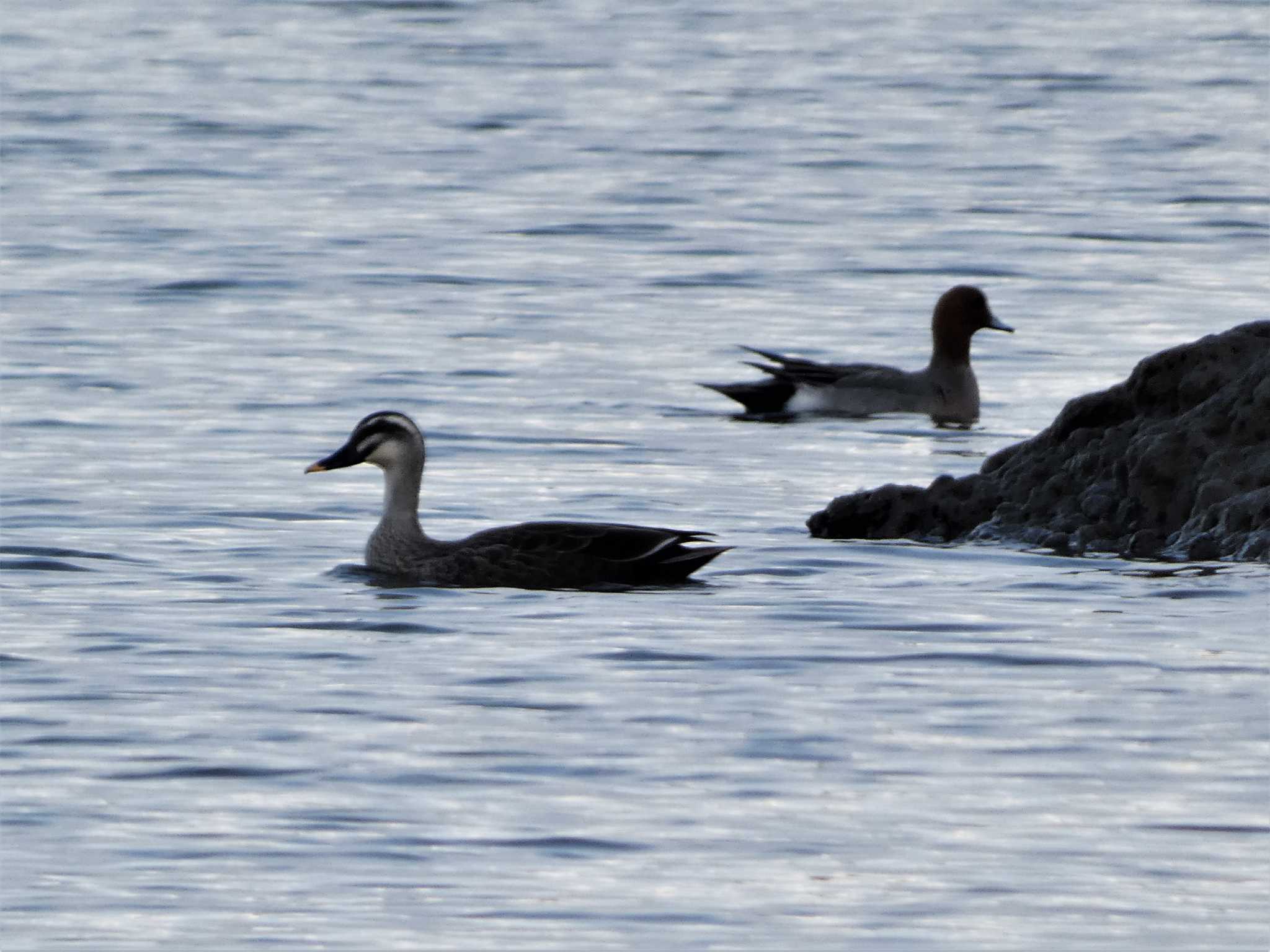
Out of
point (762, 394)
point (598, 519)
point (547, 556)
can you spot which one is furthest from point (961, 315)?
point (547, 556)

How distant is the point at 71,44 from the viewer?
44438mm

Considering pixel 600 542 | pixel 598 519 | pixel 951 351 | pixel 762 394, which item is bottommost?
pixel 598 519

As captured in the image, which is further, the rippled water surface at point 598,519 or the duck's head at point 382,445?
the duck's head at point 382,445

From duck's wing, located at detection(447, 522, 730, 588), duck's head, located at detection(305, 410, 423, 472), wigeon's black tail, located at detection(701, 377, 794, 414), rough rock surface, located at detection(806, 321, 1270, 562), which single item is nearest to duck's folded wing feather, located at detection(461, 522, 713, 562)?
duck's wing, located at detection(447, 522, 730, 588)

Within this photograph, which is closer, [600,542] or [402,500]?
[600,542]

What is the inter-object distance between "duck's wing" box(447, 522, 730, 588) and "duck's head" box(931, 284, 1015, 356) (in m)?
7.78

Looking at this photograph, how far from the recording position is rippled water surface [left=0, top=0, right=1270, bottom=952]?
8109 mm

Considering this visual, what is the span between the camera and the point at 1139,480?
42.7 feet

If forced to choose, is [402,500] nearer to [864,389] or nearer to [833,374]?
[833,374]

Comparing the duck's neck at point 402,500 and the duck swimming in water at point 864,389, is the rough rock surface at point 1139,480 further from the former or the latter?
the duck swimming in water at point 864,389

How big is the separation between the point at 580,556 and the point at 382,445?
142 cm

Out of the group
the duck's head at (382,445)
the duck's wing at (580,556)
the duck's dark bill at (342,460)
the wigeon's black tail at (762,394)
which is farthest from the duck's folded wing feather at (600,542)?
the wigeon's black tail at (762,394)

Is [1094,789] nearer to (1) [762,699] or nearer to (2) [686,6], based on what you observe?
(1) [762,699]

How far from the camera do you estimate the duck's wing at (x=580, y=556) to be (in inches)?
491
